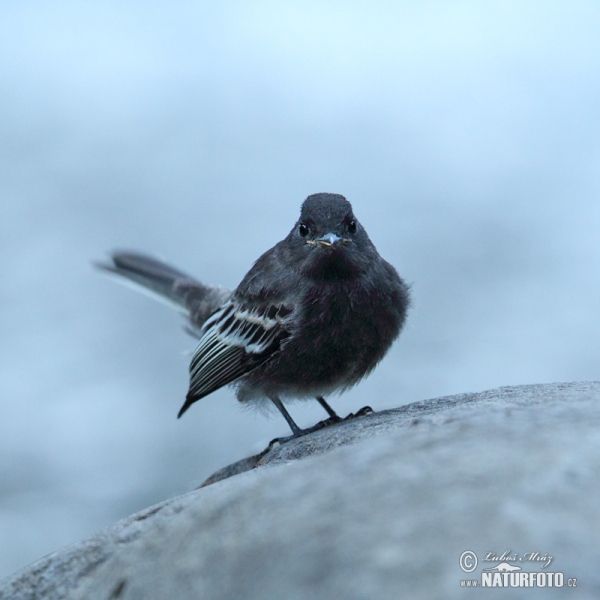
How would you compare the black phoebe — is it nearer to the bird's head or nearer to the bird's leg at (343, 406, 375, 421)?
the bird's head

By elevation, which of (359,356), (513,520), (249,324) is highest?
(249,324)

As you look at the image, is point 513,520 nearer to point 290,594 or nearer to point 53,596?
point 290,594

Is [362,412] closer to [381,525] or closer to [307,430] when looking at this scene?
[307,430]

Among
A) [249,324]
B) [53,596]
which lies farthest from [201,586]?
[249,324]

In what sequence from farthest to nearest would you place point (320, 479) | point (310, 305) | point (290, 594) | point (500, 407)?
point (310, 305) < point (500, 407) < point (320, 479) < point (290, 594)

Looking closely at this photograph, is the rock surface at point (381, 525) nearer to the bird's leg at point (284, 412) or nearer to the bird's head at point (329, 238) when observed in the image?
the bird's head at point (329, 238)

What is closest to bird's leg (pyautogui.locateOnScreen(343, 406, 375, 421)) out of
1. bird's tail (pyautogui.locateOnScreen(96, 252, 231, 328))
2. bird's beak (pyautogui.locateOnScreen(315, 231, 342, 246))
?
bird's beak (pyautogui.locateOnScreen(315, 231, 342, 246))
